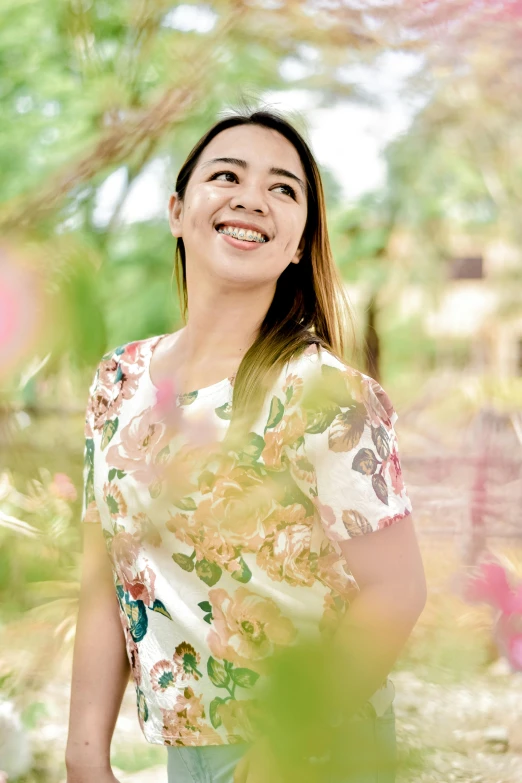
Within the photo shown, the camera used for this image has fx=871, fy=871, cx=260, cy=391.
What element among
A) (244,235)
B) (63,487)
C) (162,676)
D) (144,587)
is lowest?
(162,676)

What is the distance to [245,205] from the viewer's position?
94cm

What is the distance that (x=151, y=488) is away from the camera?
15.4 inches

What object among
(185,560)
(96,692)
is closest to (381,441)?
(185,560)

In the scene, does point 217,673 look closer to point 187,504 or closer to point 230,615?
point 230,615

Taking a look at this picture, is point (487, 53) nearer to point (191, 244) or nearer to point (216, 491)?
point (216, 491)

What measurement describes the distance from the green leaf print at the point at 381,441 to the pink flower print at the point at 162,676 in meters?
0.41

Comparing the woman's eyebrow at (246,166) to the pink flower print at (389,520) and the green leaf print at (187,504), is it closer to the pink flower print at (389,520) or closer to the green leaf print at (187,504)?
the pink flower print at (389,520)

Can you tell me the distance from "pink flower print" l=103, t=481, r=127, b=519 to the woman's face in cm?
30

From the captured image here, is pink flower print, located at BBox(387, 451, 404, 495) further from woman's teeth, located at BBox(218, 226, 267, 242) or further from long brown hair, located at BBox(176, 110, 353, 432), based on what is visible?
woman's teeth, located at BBox(218, 226, 267, 242)

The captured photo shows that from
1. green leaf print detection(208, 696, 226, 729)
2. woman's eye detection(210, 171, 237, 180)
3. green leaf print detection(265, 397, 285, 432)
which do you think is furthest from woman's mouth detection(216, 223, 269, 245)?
green leaf print detection(208, 696, 226, 729)

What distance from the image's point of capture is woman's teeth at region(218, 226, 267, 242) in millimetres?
948

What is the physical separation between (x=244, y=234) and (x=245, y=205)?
0.03m

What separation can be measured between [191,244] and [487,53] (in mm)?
661

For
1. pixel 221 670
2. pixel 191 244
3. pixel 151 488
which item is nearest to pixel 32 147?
pixel 151 488
